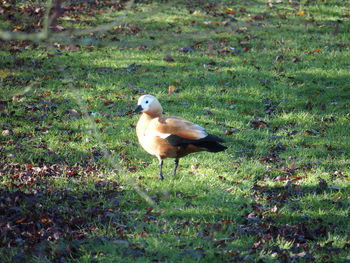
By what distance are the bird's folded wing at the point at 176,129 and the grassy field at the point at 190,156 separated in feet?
2.29

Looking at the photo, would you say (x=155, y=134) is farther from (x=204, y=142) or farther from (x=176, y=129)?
(x=204, y=142)

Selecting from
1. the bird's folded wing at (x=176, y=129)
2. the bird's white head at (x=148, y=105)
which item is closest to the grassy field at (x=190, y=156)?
the bird's folded wing at (x=176, y=129)

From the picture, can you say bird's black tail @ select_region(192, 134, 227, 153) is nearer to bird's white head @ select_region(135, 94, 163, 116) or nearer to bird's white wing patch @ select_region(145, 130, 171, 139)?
bird's white wing patch @ select_region(145, 130, 171, 139)

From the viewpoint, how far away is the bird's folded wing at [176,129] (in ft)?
20.5

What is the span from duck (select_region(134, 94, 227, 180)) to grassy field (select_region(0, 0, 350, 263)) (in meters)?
0.48

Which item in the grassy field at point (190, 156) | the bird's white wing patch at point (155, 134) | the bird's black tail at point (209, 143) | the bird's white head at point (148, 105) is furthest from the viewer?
the bird's white head at point (148, 105)

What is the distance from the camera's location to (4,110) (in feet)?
29.8

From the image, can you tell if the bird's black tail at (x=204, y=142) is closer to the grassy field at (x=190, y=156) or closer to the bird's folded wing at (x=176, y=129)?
the bird's folded wing at (x=176, y=129)

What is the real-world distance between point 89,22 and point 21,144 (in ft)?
21.5

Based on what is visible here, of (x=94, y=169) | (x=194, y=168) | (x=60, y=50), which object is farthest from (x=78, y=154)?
(x=60, y=50)

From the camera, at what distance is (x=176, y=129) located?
6324 mm

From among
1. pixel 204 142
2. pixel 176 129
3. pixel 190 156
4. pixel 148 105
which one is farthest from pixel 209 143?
pixel 190 156

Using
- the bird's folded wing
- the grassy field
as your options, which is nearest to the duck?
the bird's folded wing

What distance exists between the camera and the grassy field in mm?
5230
